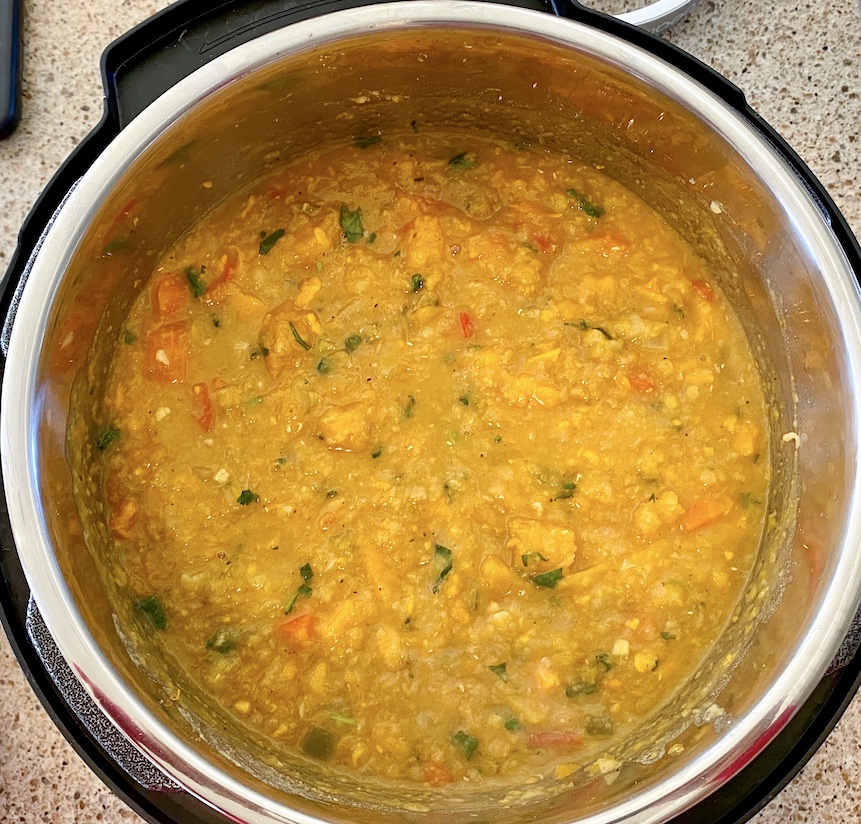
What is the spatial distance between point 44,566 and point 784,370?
140 cm

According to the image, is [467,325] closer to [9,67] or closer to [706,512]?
[706,512]

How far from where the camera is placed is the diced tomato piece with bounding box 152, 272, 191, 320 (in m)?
1.70

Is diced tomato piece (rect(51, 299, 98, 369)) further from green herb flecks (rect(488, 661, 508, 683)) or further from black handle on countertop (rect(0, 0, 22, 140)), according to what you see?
green herb flecks (rect(488, 661, 508, 683))

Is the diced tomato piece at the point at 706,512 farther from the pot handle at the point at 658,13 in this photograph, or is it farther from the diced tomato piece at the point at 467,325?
the pot handle at the point at 658,13

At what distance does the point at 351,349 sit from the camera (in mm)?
1694

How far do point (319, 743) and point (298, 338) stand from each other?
0.79 metres

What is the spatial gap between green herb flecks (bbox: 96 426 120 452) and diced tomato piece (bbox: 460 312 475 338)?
0.72 metres

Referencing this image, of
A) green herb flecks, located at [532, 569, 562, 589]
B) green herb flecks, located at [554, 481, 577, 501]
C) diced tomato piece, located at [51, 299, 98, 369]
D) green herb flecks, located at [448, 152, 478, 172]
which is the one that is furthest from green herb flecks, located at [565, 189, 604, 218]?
diced tomato piece, located at [51, 299, 98, 369]

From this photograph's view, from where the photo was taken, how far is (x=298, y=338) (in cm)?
168

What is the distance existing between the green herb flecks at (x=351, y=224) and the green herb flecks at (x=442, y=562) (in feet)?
2.16

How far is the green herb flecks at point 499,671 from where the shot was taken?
162cm

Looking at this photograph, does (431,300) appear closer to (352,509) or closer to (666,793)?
(352,509)

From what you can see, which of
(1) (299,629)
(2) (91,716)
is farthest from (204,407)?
(2) (91,716)

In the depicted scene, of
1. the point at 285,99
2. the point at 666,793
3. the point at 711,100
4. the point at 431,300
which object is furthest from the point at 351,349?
the point at 666,793
